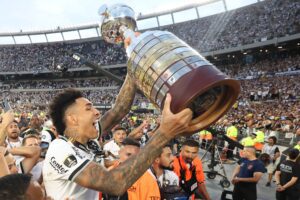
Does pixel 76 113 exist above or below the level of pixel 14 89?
below

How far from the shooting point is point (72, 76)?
45250 millimetres

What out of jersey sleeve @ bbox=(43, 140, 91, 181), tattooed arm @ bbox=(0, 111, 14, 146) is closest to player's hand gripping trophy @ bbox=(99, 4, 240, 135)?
jersey sleeve @ bbox=(43, 140, 91, 181)

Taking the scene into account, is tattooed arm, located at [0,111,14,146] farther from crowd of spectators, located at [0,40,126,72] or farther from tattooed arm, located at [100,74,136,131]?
crowd of spectators, located at [0,40,126,72]

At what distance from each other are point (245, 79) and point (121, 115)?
26341 millimetres

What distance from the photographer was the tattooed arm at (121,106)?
7.81ft

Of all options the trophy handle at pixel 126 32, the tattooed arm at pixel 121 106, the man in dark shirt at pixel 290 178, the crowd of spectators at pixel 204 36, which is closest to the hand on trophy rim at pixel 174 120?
the trophy handle at pixel 126 32

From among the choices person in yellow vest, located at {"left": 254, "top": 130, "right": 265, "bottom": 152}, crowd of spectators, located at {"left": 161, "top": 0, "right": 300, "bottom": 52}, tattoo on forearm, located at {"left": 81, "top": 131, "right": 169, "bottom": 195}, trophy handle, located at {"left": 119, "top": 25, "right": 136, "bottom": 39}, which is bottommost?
person in yellow vest, located at {"left": 254, "top": 130, "right": 265, "bottom": 152}

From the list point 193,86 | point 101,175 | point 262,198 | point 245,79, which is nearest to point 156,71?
point 193,86

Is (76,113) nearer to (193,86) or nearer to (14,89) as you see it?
(193,86)

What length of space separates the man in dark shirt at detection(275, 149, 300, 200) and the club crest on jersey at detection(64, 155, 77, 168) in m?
5.37

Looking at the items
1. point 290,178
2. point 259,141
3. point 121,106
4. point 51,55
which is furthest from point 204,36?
point 121,106

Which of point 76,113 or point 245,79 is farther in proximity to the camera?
point 245,79

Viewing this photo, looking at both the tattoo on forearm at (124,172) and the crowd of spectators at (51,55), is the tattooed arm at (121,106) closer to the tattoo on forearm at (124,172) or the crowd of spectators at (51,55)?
the tattoo on forearm at (124,172)

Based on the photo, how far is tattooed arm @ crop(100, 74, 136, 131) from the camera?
7.81ft
